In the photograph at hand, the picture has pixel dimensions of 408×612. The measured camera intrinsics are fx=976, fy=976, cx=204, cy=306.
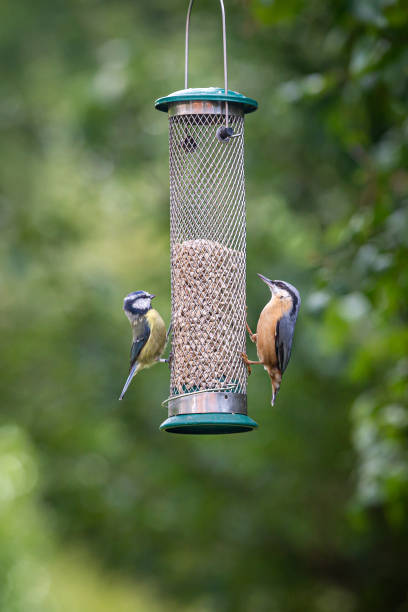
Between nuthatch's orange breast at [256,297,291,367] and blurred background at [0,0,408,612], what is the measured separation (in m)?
1.41

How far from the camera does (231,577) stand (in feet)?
41.3

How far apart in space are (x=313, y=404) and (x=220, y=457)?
1298 mm

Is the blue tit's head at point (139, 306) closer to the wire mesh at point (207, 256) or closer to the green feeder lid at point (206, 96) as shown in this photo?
the wire mesh at point (207, 256)

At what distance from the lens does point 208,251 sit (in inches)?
207

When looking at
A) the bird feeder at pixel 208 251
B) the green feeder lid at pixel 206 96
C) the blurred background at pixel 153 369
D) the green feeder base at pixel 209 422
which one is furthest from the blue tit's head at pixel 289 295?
the blurred background at pixel 153 369

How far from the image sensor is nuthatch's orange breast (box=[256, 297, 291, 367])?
5.37 metres

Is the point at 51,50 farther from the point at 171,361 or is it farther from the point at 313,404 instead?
the point at 171,361

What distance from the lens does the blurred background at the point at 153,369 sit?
348 inches

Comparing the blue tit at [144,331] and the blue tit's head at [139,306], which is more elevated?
the blue tit's head at [139,306]

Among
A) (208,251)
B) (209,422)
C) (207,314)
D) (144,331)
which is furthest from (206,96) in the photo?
(209,422)

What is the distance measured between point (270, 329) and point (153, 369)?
18.7 feet

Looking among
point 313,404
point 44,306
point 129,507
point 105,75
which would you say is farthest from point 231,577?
point 105,75

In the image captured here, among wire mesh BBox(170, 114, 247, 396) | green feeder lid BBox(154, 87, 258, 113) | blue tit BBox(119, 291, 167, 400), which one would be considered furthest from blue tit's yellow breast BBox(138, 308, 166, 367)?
green feeder lid BBox(154, 87, 258, 113)

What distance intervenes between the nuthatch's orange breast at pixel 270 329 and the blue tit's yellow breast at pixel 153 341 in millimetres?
544
